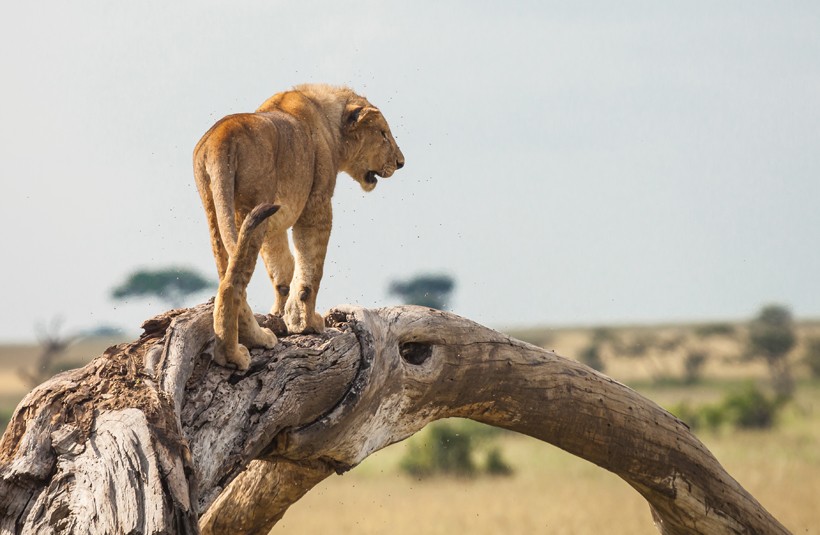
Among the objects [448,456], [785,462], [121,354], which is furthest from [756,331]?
[121,354]

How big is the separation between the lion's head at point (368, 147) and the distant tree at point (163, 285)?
3169 cm

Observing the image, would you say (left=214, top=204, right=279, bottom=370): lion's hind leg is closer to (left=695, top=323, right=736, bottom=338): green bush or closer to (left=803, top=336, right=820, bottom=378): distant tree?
(left=803, top=336, right=820, bottom=378): distant tree

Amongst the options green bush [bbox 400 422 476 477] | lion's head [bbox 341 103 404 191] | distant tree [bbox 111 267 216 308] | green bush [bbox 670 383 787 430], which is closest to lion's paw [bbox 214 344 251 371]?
lion's head [bbox 341 103 404 191]

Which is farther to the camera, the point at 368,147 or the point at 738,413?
the point at 738,413

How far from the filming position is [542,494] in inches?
811

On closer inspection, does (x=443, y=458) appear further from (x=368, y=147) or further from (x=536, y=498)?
(x=368, y=147)

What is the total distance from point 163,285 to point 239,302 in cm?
3527

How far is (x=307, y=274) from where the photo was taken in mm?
5387

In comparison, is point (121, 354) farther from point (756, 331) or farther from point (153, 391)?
point (756, 331)

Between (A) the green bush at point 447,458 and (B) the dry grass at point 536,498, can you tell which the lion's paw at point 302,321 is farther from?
(A) the green bush at point 447,458

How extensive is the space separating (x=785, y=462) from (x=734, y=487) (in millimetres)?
17081

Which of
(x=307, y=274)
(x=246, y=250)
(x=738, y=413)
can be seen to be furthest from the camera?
(x=738, y=413)

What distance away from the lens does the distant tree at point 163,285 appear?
37875 millimetres

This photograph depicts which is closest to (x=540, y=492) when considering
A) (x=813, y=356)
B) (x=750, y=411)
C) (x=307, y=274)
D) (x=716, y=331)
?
(x=750, y=411)
